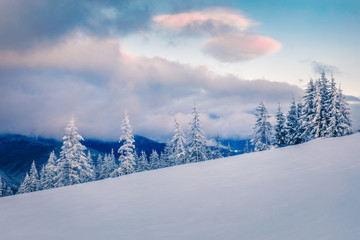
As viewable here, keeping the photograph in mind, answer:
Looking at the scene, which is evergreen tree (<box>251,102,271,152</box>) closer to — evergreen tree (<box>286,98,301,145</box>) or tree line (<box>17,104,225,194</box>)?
evergreen tree (<box>286,98,301,145</box>)

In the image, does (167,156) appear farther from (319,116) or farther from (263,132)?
(319,116)

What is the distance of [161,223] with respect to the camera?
6086mm

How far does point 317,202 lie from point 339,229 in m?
1.84

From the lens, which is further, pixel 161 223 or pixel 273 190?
pixel 273 190

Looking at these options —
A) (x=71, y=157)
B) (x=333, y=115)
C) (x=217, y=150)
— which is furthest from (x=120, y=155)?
(x=333, y=115)

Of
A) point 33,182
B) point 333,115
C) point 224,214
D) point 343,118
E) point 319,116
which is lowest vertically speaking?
point 224,214

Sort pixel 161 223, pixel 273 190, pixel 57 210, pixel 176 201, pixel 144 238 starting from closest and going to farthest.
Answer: pixel 144 238 < pixel 161 223 < pixel 273 190 < pixel 176 201 < pixel 57 210

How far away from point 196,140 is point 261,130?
13.8m

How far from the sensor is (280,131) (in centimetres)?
4019

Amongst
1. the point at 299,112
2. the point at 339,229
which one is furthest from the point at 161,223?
the point at 299,112

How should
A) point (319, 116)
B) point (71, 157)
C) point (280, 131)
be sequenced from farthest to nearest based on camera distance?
point (280, 131) → point (71, 157) → point (319, 116)

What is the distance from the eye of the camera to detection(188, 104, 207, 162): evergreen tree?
40875 millimetres

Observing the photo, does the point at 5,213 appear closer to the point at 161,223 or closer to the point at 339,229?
the point at 161,223

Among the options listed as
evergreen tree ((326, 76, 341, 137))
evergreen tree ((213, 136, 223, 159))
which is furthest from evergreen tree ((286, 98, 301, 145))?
evergreen tree ((213, 136, 223, 159))
